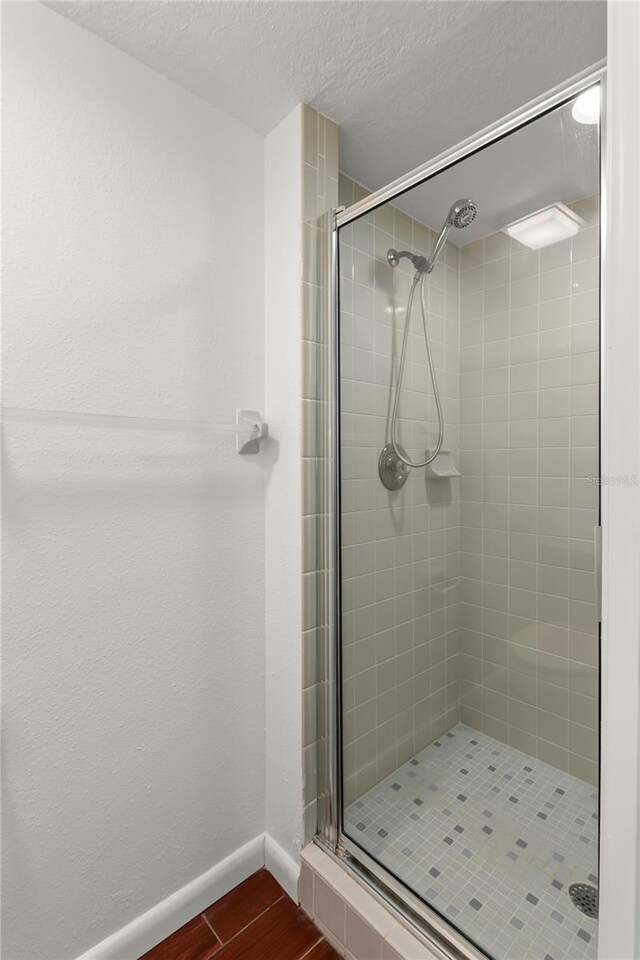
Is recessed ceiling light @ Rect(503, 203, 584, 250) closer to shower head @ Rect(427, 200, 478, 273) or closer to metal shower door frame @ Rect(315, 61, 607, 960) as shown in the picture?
shower head @ Rect(427, 200, 478, 273)

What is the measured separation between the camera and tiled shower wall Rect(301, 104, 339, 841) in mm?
1256

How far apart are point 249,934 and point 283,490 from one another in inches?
44.6

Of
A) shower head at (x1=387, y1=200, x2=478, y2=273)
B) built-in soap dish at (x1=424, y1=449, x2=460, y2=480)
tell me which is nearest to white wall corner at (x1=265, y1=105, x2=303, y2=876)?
shower head at (x1=387, y1=200, x2=478, y2=273)

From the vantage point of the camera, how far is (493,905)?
1.08 m

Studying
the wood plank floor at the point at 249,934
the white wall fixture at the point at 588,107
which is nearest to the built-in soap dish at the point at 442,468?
the white wall fixture at the point at 588,107

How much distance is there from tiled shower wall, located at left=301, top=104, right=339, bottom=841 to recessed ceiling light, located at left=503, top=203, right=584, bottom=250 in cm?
51

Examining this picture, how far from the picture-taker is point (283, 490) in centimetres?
131

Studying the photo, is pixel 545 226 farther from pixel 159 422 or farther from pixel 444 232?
pixel 159 422

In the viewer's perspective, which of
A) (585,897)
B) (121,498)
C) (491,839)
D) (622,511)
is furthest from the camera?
(491,839)

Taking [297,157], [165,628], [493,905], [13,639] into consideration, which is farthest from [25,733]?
[297,157]

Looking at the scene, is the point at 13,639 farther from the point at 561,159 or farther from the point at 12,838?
the point at 561,159

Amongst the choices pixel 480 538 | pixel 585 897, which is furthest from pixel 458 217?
pixel 585 897

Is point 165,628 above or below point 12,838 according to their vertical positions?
above

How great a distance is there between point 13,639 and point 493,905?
1264 mm
